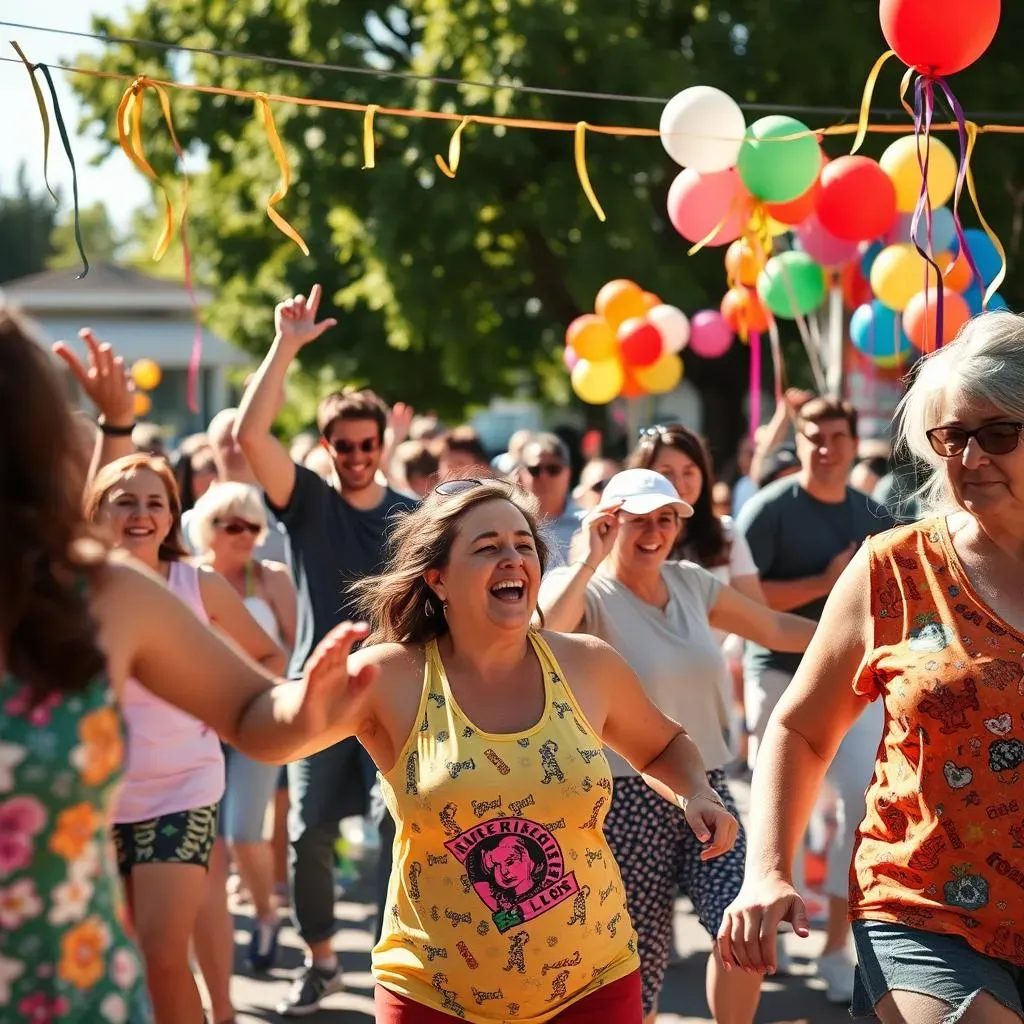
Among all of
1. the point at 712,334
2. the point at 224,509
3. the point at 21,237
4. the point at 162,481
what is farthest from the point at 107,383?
the point at 21,237

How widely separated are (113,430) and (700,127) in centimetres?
316

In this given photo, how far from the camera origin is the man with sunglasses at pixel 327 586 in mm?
5879

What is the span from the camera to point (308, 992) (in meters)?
5.99

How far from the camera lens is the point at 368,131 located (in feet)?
19.4

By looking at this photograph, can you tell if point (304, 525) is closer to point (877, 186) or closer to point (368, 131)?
point (368, 131)

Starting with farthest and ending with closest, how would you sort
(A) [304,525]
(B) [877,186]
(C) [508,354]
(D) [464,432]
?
(C) [508,354]
(D) [464,432]
(B) [877,186]
(A) [304,525]

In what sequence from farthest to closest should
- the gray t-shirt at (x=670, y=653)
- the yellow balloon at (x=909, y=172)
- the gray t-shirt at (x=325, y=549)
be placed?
the yellow balloon at (x=909, y=172)
the gray t-shirt at (x=325, y=549)
the gray t-shirt at (x=670, y=653)

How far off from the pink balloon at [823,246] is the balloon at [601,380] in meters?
1.97

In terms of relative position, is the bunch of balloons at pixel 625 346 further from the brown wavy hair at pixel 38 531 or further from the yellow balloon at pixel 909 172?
the brown wavy hair at pixel 38 531

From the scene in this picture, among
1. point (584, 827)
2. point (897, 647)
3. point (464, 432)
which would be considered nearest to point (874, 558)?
point (897, 647)

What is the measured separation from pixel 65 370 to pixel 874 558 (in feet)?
5.07

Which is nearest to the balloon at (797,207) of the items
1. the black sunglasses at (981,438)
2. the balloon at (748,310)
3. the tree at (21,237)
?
the balloon at (748,310)

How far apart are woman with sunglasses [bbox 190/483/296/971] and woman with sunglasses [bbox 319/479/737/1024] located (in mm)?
2739

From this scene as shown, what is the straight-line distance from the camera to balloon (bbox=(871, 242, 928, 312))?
29.5ft
